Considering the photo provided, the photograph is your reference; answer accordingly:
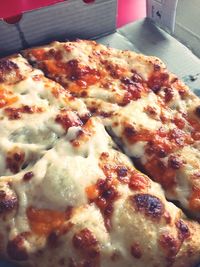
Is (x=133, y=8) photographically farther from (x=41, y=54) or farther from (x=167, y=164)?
(x=167, y=164)

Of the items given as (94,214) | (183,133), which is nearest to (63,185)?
(94,214)

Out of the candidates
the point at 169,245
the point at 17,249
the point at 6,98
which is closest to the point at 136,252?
the point at 169,245

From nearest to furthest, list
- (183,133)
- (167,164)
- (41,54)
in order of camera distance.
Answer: (167,164)
(183,133)
(41,54)

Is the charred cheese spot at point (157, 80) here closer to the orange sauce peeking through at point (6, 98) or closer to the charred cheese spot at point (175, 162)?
the charred cheese spot at point (175, 162)

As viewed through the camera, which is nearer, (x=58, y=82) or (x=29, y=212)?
(x=29, y=212)

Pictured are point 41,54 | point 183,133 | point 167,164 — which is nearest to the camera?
point 167,164

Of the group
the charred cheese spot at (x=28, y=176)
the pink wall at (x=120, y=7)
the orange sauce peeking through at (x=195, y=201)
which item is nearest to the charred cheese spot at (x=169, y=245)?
the orange sauce peeking through at (x=195, y=201)
